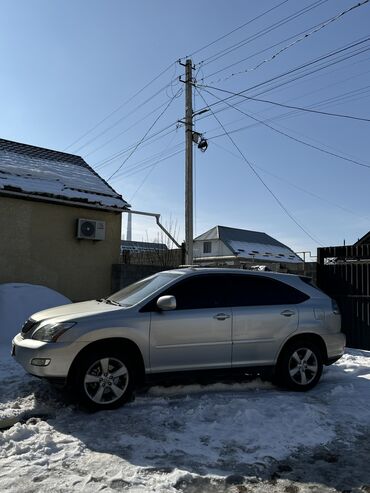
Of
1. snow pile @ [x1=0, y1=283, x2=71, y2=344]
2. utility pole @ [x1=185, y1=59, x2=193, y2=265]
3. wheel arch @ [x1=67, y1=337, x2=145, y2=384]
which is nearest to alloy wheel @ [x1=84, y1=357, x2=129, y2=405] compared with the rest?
wheel arch @ [x1=67, y1=337, x2=145, y2=384]

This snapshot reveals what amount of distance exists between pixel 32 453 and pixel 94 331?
1.64m

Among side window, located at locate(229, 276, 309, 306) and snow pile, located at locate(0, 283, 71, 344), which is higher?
side window, located at locate(229, 276, 309, 306)

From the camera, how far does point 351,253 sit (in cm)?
1076

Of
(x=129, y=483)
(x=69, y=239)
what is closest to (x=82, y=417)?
(x=129, y=483)

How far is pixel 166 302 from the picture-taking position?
6.22 meters

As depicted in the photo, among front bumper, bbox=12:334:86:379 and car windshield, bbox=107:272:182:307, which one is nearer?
front bumper, bbox=12:334:86:379

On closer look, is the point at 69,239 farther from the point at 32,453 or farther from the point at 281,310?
the point at 32,453

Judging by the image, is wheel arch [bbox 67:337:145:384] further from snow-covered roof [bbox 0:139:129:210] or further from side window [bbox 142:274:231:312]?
snow-covered roof [bbox 0:139:129:210]

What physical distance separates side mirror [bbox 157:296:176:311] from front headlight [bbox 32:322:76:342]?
1.04m

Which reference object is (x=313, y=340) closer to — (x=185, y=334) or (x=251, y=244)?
(x=185, y=334)

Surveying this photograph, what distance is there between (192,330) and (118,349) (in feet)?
3.12

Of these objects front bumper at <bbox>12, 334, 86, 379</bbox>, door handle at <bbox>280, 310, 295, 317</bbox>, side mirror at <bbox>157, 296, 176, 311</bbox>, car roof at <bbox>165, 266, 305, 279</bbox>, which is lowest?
front bumper at <bbox>12, 334, 86, 379</bbox>

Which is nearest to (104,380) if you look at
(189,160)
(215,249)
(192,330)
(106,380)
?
(106,380)

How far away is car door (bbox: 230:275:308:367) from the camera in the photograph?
22.0 feet
